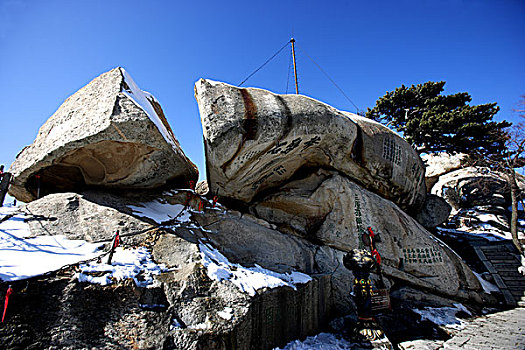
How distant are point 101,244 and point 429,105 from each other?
19877 millimetres

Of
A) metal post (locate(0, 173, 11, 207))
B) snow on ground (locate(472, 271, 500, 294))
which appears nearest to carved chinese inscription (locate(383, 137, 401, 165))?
snow on ground (locate(472, 271, 500, 294))

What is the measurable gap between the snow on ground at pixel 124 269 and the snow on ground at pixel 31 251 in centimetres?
34

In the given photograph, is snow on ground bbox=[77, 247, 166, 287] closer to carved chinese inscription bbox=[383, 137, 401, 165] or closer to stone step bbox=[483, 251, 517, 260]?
carved chinese inscription bbox=[383, 137, 401, 165]

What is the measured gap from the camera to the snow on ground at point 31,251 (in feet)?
12.9

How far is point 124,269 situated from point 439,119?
1813 centimetres

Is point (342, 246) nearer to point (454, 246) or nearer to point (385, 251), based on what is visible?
point (385, 251)

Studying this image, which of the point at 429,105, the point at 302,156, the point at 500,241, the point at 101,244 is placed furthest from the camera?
the point at 429,105

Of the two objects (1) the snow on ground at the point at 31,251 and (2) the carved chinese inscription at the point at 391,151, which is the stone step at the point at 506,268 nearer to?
(2) the carved chinese inscription at the point at 391,151

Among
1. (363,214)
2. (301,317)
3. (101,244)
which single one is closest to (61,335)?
(101,244)

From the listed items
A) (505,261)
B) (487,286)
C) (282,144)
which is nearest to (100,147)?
(282,144)

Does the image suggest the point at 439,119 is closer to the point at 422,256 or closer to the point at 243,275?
the point at 422,256

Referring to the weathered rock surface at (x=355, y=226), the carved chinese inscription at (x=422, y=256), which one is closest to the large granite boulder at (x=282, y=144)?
the weathered rock surface at (x=355, y=226)

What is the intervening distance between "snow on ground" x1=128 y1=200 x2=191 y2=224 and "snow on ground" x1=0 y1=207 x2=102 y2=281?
1353mm

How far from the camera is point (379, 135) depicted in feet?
31.5
